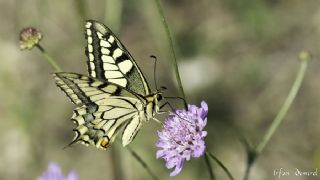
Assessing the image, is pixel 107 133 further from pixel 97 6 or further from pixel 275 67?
pixel 97 6

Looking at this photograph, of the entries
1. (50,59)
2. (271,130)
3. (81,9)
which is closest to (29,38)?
(50,59)

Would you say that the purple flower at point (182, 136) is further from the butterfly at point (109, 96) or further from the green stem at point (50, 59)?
the green stem at point (50, 59)

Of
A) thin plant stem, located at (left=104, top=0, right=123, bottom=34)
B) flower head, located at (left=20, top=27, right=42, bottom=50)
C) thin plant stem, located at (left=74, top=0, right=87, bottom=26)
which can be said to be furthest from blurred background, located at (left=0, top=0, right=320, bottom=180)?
flower head, located at (left=20, top=27, right=42, bottom=50)

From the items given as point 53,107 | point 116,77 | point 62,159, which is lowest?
point 62,159

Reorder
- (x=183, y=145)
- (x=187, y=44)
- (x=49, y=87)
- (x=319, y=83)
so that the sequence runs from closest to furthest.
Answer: (x=183, y=145) → (x=319, y=83) → (x=187, y=44) → (x=49, y=87)

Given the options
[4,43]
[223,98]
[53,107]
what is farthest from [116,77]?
[4,43]

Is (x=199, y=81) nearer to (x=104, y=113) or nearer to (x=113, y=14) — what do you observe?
(x=113, y=14)
